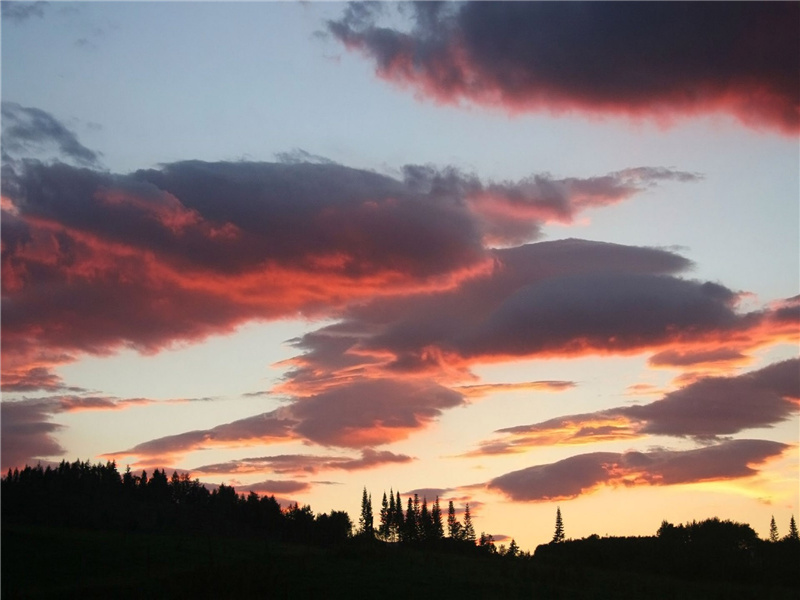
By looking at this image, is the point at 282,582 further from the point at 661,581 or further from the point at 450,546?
the point at 450,546

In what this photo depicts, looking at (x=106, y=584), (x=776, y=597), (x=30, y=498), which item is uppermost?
(x=30, y=498)

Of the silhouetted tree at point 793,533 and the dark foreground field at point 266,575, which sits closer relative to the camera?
the dark foreground field at point 266,575

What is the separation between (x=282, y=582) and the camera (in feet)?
243

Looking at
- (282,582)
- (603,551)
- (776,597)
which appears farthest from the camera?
(603,551)

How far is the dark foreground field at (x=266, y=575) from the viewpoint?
7194 centimetres

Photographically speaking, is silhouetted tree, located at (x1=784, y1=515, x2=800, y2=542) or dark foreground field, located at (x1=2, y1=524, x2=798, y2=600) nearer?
dark foreground field, located at (x1=2, y1=524, x2=798, y2=600)

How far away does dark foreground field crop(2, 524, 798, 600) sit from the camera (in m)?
71.9

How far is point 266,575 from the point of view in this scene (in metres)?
76.6

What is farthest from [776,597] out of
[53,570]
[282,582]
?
[53,570]

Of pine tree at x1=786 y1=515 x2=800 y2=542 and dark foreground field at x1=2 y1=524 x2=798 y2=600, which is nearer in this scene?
dark foreground field at x1=2 y1=524 x2=798 y2=600

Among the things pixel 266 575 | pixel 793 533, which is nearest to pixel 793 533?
pixel 793 533

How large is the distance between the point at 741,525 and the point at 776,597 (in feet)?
283

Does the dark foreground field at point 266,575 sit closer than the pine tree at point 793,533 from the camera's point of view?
Yes

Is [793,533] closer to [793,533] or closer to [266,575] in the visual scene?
[793,533]
